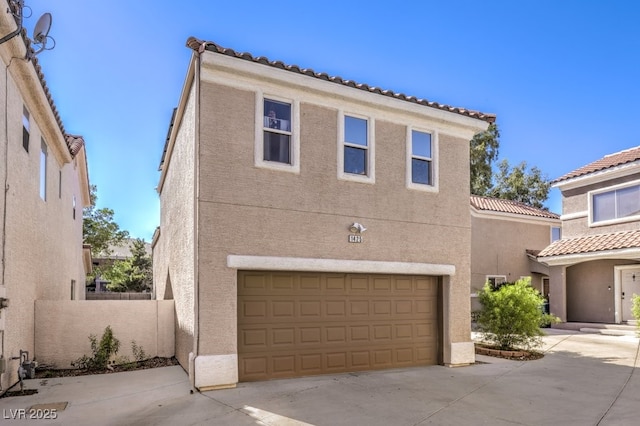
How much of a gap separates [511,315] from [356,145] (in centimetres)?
619

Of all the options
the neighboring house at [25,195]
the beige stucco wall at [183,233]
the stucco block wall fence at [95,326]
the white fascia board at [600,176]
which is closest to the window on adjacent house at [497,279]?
the white fascia board at [600,176]

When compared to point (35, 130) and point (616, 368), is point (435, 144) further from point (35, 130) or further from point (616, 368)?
point (35, 130)

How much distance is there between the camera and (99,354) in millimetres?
10078

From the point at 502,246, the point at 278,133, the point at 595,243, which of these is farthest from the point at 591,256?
the point at 278,133

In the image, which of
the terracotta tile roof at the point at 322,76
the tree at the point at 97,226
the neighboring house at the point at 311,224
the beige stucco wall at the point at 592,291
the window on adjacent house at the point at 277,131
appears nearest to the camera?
the terracotta tile roof at the point at 322,76

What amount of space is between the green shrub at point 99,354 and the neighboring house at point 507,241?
57.4ft

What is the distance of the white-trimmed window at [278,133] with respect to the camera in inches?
368

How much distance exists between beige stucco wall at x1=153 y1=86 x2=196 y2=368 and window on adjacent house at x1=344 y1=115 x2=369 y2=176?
3274 mm

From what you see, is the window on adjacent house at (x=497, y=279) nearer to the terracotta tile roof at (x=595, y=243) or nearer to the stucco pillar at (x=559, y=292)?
the stucco pillar at (x=559, y=292)

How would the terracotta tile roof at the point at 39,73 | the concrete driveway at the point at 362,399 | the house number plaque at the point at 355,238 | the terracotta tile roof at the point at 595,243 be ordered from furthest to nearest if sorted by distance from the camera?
the terracotta tile roof at the point at 595,243
the house number plaque at the point at 355,238
the terracotta tile roof at the point at 39,73
the concrete driveway at the point at 362,399

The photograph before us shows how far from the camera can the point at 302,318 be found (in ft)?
31.5

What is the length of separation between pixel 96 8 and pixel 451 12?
9.42 metres

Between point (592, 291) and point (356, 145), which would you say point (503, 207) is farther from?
point (356, 145)

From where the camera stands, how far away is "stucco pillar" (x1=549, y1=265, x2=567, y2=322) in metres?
20.8
